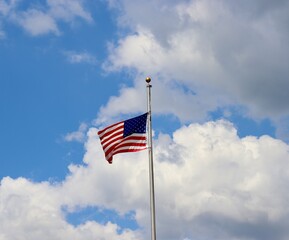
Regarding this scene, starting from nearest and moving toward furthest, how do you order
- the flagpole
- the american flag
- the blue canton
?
the flagpole < the american flag < the blue canton

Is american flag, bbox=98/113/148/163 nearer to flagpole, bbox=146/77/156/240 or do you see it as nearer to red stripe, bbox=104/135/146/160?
red stripe, bbox=104/135/146/160

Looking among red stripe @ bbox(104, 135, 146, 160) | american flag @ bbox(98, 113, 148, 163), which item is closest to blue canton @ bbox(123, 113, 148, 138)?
american flag @ bbox(98, 113, 148, 163)

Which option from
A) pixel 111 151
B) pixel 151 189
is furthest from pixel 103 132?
pixel 151 189

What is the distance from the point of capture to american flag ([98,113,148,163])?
146 feet

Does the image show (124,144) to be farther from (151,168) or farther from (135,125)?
(151,168)

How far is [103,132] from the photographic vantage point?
45.1 metres

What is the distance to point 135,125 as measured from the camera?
44.8 meters

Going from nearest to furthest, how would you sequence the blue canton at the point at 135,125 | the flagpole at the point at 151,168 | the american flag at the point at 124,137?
the flagpole at the point at 151,168
the american flag at the point at 124,137
the blue canton at the point at 135,125

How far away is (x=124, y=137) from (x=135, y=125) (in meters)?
1.05

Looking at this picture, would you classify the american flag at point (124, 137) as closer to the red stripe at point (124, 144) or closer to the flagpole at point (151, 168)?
the red stripe at point (124, 144)

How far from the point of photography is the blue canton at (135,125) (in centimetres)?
4462

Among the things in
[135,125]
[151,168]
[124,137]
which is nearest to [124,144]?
[124,137]

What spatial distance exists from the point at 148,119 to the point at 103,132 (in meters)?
2.95

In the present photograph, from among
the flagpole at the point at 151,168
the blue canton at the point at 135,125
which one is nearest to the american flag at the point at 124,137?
the blue canton at the point at 135,125
